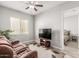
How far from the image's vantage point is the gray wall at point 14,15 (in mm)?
4859

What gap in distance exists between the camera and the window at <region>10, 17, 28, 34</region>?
5676 mm

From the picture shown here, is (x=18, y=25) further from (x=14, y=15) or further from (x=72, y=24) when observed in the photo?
(x=72, y=24)

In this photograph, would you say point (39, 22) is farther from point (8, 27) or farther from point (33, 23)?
point (8, 27)

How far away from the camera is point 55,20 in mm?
4895

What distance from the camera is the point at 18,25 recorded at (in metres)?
6.14

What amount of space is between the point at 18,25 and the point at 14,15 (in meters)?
0.87

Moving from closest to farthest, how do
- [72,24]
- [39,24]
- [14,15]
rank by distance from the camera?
[14,15]
[39,24]
[72,24]

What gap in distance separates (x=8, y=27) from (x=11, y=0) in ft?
6.81

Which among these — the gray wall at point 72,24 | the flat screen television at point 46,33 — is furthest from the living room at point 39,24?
the gray wall at point 72,24

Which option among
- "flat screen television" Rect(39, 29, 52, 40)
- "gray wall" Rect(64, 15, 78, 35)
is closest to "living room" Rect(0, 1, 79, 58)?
"flat screen television" Rect(39, 29, 52, 40)

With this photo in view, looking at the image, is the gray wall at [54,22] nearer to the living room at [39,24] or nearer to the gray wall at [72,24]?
the living room at [39,24]

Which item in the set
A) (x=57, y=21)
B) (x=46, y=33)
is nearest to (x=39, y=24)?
(x=46, y=33)

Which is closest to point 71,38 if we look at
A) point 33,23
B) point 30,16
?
point 33,23

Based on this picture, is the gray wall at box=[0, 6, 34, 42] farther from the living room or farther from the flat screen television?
the flat screen television
